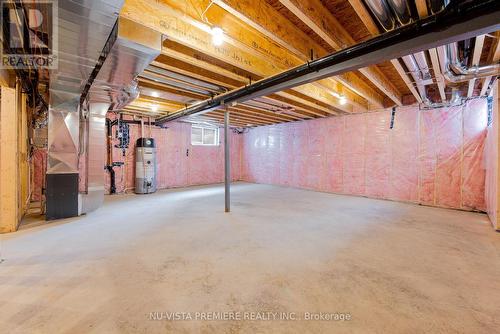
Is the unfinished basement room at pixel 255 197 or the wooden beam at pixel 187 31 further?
the wooden beam at pixel 187 31

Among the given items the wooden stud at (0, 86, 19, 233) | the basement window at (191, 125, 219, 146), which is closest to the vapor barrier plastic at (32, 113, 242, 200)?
the basement window at (191, 125, 219, 146)

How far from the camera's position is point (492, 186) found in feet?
10.5

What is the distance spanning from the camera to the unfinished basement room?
1.43 m

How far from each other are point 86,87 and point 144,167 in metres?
3.19

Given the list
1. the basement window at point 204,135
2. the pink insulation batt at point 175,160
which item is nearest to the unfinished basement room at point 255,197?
the pink insulation batt at point 175,160

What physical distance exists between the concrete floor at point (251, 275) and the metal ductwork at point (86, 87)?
654mm

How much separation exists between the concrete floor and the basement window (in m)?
4.71

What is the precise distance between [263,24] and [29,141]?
463 cm

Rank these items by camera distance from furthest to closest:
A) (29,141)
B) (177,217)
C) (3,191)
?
→ (29,141), (177,217), (3,191)

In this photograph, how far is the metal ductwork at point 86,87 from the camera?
1.56 metres

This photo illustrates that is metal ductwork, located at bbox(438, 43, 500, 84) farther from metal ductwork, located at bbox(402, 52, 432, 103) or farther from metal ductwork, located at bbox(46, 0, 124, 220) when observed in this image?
metal ductwork, located at bbox(46, 0, 124, 220)

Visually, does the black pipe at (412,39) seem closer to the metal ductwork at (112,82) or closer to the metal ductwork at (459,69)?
the metal ductwork at (459,69)

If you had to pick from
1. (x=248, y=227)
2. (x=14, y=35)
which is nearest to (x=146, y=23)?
(x=14, y=35)

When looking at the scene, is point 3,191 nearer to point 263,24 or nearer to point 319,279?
point 263,24
